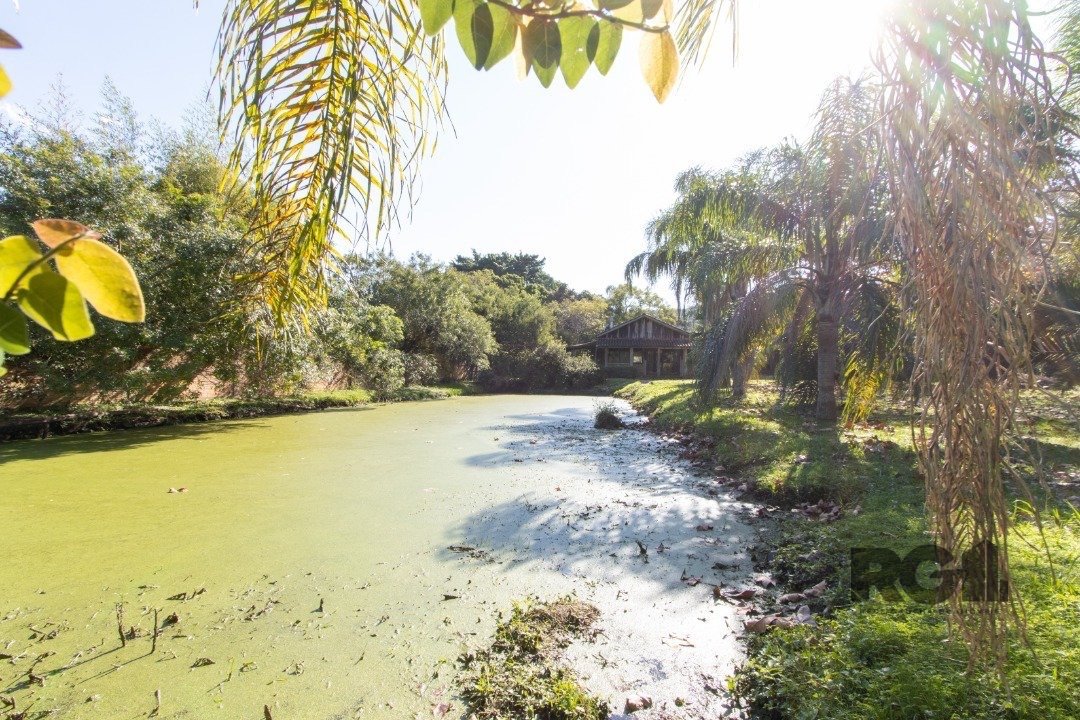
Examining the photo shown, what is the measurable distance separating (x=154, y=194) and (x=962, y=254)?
9.10 m

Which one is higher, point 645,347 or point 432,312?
point 432,312

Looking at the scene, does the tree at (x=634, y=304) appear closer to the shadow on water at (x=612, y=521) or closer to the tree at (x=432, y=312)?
the tree at (x=432, y=312)

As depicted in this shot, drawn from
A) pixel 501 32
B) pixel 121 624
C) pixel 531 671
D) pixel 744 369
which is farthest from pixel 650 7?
pixel 744 369

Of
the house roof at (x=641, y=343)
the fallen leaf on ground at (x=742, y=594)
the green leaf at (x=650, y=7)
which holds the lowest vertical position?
the fallen leaf on ground at (x=742, y=594)

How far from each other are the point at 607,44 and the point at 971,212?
55 cm

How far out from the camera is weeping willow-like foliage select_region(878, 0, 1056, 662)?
25.5 inches

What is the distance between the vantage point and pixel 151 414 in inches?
299

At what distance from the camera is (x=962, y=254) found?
68 cm

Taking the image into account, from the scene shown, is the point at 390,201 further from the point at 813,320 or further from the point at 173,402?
the point at 173,402

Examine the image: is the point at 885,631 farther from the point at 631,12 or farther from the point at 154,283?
the point at 154,283

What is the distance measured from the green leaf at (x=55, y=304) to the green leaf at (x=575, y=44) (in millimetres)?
478

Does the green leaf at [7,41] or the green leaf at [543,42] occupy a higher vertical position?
the green leaf at [543,42]

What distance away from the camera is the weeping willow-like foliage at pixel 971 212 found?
2.13ft

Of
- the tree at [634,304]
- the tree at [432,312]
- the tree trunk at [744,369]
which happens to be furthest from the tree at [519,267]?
the tree trunk at [744,369]
